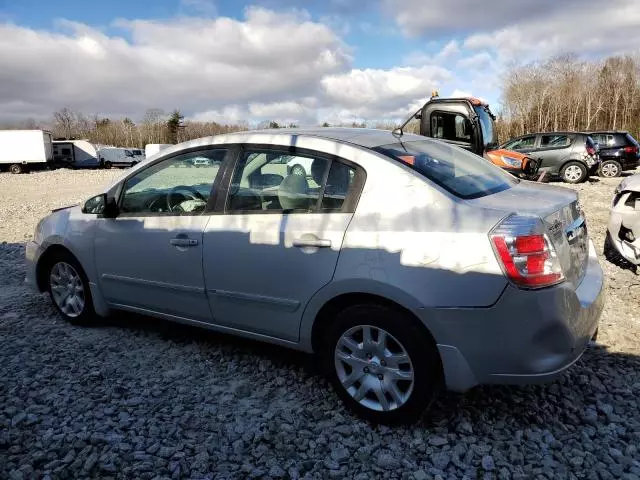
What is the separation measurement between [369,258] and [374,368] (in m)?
0.63

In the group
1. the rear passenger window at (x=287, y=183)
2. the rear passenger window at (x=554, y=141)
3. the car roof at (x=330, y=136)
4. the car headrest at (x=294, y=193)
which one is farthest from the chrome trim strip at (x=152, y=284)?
the rear passenger window at (x=554, y=141)

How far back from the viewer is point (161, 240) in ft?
11.7

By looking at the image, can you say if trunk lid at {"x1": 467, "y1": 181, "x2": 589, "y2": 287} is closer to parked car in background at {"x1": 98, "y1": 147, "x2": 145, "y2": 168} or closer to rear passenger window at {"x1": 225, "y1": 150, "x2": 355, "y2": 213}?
rear passenger window at {"x1": 225, "y1": 150, "x2": 355, "y2": 213}

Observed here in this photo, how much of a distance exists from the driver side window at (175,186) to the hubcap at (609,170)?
1770 centimetres

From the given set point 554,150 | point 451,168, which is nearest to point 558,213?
point 451,168

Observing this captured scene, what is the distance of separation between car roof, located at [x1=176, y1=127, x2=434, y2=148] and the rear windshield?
0.34 ft

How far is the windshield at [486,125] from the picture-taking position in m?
9.95

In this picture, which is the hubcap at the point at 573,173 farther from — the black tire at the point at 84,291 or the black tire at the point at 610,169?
the black tire at the point at 84,291

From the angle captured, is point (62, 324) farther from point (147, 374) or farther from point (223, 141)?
point (223, 141)

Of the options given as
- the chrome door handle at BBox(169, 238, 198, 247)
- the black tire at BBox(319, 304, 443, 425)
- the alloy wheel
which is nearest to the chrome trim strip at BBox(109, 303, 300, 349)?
the black tire at BBox(319, 304, 443, 425)

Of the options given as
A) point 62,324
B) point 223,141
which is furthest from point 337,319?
point 62,324

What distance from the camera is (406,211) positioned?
2645 mm

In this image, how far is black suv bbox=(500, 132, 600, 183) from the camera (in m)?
15.2

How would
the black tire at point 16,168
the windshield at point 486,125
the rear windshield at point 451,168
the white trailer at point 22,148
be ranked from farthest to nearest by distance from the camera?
the black tire at point 16,168, the white trailer at point 22,148, the windshield at point 486,125, the rear windshield at point 451,168
